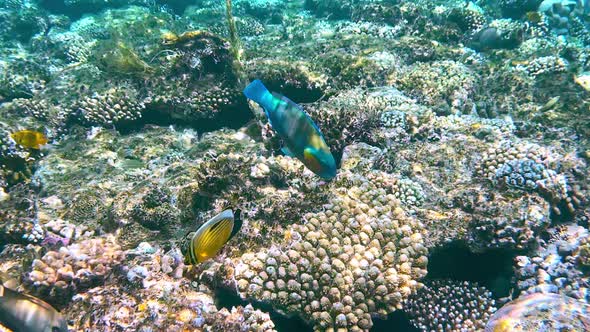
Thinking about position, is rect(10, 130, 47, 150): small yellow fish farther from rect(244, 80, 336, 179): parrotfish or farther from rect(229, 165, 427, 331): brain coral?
rect(244, 80, 336, 179): parrotfish

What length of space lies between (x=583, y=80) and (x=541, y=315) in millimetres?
8969

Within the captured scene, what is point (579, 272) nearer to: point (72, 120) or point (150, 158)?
point (150, 158)

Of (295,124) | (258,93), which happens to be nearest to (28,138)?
(258,93)

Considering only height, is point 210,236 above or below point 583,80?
above

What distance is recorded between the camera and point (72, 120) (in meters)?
7.55

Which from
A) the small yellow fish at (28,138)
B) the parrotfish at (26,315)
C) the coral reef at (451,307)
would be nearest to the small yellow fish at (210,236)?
the parrotfish at (26,315)

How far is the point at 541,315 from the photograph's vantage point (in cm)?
299

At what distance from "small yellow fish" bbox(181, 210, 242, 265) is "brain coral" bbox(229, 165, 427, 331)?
999mm

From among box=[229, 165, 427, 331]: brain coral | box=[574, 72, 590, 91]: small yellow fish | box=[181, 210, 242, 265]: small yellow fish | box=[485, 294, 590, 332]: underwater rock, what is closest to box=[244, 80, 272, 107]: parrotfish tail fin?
box=[181, 210, 242, 265]: small yellow fish

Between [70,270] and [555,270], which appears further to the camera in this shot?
[555,270]

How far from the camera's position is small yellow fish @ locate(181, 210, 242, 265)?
218cm

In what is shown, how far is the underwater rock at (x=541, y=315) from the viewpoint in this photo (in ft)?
9.35

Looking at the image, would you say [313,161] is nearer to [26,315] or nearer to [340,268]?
[340,268]

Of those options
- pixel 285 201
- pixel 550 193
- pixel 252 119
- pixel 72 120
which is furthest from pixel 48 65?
pixel 550 193
